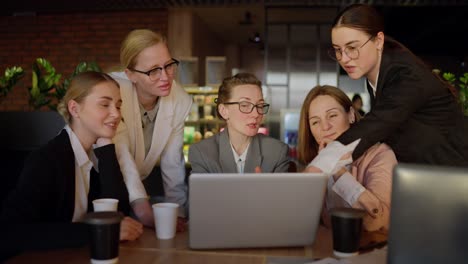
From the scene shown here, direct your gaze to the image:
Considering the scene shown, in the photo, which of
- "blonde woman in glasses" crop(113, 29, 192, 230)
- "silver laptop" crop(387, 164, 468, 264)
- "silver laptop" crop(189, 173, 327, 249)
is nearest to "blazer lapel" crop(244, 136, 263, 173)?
"blonde woman in glasses" crop(113, 29, 192, 230)

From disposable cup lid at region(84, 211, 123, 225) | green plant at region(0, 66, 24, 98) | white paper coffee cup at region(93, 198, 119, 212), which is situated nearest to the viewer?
disposable cup lid at region(84, 211, 123, 225)

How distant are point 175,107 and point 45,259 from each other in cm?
108

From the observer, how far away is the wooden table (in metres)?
1.14

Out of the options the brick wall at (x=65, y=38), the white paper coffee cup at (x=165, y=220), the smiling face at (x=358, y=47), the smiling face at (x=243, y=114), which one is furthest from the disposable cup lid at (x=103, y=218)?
the brick wall at (x=65, y=38)

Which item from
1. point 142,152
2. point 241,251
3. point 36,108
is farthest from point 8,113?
point 241,251

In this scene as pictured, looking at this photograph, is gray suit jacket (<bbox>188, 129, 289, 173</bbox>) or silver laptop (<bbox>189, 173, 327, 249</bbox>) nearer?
silver laptop (<bbox>189, 173, 327, 249</bbox>)

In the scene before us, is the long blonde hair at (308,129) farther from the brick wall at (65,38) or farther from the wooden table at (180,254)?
the brick wall at (65,38)

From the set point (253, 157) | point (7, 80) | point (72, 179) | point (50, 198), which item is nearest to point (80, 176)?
point (72, 179)

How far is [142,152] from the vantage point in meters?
2.03

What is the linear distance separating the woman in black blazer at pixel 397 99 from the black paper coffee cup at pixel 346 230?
11.8 inches

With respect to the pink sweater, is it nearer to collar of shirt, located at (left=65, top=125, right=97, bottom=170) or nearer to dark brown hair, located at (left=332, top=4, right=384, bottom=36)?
dark brown hair, located at (left=332, top=4, right=384, bottom=36)

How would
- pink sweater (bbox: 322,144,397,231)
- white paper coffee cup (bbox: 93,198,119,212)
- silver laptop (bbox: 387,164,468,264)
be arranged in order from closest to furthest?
silver laptop (bbox: 387,164,468,264), white paper coffee cup (bbox: 93,198,119,212), pink sweater (bbox: 322,144,397,231)

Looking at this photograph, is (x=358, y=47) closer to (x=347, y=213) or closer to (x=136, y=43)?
(x=347, y=213)

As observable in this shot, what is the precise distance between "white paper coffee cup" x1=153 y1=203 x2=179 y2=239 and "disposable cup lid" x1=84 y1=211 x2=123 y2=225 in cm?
27
